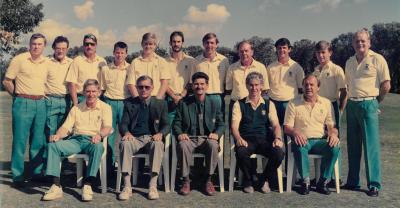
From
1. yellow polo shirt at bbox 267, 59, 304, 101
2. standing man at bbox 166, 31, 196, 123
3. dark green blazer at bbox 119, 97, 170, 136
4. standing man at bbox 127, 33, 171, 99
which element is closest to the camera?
dark green blazer at bbox 119, 97, 170, 136

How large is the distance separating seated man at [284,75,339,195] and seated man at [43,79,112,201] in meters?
2.31

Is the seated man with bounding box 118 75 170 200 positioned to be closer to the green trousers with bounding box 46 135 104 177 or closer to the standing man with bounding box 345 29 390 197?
the green trousers with bounding box 46 135 104 177

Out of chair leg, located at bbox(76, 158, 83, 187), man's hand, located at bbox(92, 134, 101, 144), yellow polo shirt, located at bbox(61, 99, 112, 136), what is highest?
yellow polo shirt, located at bbox(61, 99, 112, 136)

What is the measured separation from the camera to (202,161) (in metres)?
5.59

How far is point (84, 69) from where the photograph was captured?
5.53 m

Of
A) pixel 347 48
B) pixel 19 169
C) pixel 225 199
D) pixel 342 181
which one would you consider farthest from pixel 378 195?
pixel 347 48

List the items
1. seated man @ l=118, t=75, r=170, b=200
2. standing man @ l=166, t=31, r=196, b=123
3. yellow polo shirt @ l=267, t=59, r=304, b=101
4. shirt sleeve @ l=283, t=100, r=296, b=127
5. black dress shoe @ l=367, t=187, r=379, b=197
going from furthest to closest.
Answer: standing man @ l=166, t=31, r=196, b=123 → yellow polo shirt @ l=267, t=59, r=304, b=101 → shirt sleeve @ l=283, t=100, r=296, b=127 → seated man @ l=118, t=75, r=170, b=200 → black dress shoe @ l=367, t=187, r=379, b=197

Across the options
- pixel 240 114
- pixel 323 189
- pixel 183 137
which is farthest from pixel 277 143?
pixel 183 137

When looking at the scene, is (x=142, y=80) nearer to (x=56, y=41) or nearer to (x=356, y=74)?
(x=56, y=41)

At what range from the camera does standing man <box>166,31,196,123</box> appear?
5.62 metres

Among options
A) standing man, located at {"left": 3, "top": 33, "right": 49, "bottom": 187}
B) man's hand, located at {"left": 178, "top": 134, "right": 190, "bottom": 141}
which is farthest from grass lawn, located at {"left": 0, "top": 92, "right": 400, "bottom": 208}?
man's hand, located at {"left": 178, "top": 134, "right": 190, "bottom": 141}

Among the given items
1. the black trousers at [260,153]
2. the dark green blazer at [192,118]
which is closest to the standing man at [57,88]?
the dark green blazer at [192,118]

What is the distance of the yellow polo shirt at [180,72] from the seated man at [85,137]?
1057mm

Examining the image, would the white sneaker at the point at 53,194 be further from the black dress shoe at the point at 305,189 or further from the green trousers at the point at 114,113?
the black dress shoe at the point at 305,189
